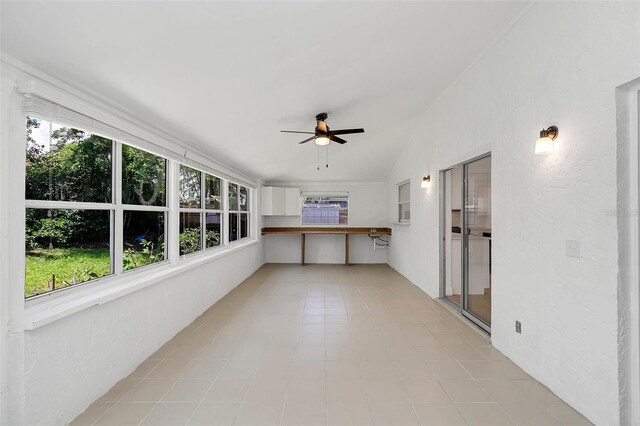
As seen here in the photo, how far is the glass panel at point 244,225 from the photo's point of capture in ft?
21.4

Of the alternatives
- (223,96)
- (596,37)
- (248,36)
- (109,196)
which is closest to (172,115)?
(223,96)

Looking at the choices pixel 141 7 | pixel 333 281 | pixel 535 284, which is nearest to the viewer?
pixel 141 7

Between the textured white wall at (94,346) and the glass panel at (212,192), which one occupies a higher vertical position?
the glass panel at (212,192)

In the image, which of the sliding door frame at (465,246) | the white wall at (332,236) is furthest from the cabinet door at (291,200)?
the sliding door frame at (465,246)

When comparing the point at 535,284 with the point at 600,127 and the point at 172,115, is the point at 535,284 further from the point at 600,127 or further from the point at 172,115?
the point at 172,115

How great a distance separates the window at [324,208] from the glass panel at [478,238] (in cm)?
467

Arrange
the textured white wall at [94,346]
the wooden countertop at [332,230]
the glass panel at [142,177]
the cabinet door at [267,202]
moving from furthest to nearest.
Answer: the cabinet door at [267,202], the wooden countertop at [332,230], the glass panel at [142,177], the textured white wall at [94,346]

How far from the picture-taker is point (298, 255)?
8.20m

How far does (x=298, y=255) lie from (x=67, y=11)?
6990mm

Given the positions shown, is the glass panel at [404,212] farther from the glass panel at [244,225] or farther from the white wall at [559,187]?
the glass panel at [244,225]

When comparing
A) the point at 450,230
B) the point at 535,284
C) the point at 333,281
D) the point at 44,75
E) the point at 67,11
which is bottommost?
the point at 333,281

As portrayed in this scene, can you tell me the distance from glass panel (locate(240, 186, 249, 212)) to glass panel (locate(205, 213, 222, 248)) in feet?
4.67

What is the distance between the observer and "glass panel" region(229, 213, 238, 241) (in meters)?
5.72

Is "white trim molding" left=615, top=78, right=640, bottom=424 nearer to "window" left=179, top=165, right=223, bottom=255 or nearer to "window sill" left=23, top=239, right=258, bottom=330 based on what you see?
"window sill" left=23, top=239, right=258, bottom=330
